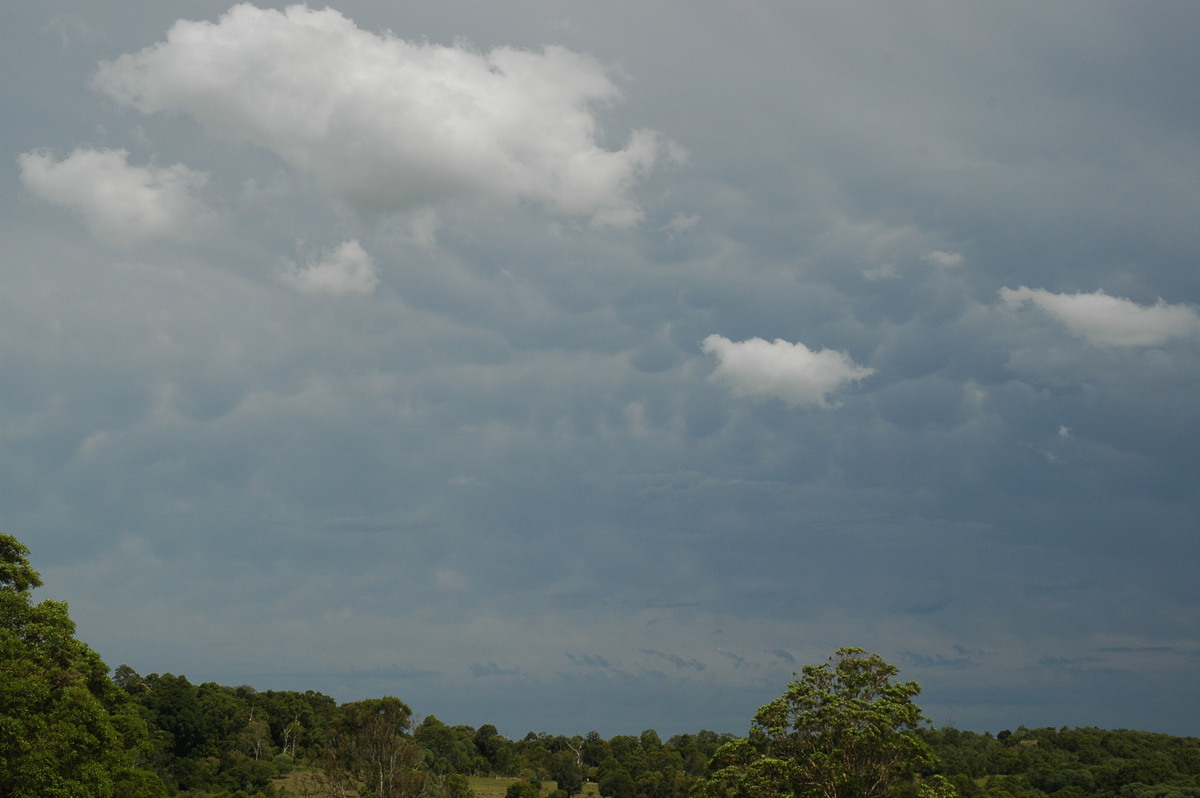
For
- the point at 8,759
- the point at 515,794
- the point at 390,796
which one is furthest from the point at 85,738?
the point at 515,794

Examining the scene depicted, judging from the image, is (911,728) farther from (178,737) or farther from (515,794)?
(178,737)

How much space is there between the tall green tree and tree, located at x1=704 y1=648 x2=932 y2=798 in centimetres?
2935

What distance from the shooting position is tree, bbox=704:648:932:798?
4694 cm

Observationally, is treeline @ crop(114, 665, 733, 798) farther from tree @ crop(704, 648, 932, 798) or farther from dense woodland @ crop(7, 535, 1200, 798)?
tree @ crop(704, 648, 932, 798)

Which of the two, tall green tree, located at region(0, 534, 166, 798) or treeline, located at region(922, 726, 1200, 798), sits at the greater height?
tall green tree, located at region(0, 534, 166, 798)

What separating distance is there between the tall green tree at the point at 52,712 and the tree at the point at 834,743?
29352mm

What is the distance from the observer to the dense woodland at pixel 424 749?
125 feet

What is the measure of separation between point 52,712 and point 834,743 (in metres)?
36.4

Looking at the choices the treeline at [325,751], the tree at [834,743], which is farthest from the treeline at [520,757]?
the tree at [834,743]

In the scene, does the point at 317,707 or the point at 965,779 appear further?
the point at 317,707

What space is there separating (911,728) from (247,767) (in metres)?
93.8

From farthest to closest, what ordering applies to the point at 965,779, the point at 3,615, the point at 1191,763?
the point at 1191,763 < the point at 965,779 < the point at 3,615

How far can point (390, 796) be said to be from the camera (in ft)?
253

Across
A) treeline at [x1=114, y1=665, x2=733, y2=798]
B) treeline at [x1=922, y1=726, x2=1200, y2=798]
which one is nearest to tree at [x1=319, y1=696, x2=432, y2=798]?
treeline at [x1=114, y1=665, x2=733, y2=798]
